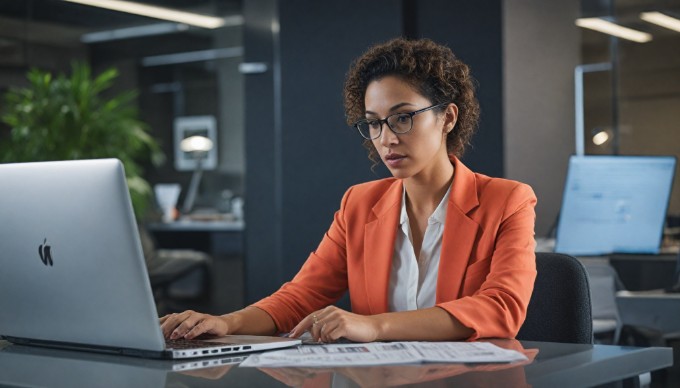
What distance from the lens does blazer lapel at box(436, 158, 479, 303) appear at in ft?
6.95

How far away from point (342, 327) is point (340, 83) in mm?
3014

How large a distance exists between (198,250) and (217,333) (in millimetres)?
7512

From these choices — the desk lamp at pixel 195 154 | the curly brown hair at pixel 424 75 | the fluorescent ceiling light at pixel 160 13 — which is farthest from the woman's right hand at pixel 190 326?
the desk lamp at pixel 195 154

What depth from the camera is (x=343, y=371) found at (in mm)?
1453

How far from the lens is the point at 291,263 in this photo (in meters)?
4.74

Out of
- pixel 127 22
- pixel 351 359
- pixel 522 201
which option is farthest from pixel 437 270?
pixel 127 22

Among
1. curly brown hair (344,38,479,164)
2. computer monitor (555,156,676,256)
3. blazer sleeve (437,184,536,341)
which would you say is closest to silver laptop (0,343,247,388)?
blazer sleeve (437,184,536,341)

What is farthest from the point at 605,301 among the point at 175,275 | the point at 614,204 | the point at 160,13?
the point at 160,13

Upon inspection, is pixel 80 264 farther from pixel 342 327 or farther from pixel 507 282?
pixel 507 282

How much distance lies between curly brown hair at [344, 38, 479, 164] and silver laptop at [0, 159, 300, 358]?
0.76 metres

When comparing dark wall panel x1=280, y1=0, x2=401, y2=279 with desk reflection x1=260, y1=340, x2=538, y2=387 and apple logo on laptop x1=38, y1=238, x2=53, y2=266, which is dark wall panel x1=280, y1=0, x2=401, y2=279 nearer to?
apple logo on laptop x1=38, y1=238, x2=53, y2=266

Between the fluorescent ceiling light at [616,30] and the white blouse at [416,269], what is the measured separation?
20.6 ft

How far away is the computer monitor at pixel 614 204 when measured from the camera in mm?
4164

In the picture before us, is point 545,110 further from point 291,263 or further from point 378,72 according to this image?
point 378,72
